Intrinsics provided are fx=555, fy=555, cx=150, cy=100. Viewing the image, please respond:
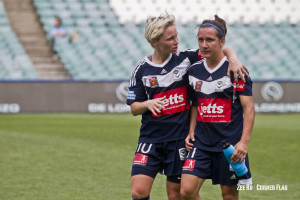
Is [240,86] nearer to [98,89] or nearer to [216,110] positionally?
[216,110]

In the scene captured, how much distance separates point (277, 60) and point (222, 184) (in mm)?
20628

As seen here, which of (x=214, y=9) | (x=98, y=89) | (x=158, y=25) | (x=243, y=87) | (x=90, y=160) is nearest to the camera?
(x=243, y=87)

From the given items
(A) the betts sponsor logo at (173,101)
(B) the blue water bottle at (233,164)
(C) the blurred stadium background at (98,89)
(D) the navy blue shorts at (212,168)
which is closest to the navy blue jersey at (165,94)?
(A) the betts sponsor logo at (173,101)

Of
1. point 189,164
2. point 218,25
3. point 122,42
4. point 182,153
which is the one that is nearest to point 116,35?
point 122,42

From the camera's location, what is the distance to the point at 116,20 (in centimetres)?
2528

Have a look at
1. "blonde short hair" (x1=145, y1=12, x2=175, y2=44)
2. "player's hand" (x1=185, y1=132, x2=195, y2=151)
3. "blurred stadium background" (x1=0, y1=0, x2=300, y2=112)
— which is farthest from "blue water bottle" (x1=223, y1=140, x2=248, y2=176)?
"blurred stadium background" (x1=0, y1=0, x2=300, y2=112)

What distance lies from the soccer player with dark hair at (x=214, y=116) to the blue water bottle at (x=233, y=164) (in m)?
0.14

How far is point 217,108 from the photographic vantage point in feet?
16.1

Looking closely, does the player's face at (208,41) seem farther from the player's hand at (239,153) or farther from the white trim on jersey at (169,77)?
the player's hand at (239,153)

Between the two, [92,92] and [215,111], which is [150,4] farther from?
[215,111]

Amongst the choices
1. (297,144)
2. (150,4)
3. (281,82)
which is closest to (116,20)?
(150,4)

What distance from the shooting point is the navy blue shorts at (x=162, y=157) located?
509 centimetres

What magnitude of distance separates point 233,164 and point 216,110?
1.70 ft

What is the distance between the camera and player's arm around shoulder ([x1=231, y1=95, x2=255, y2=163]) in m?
4.65
